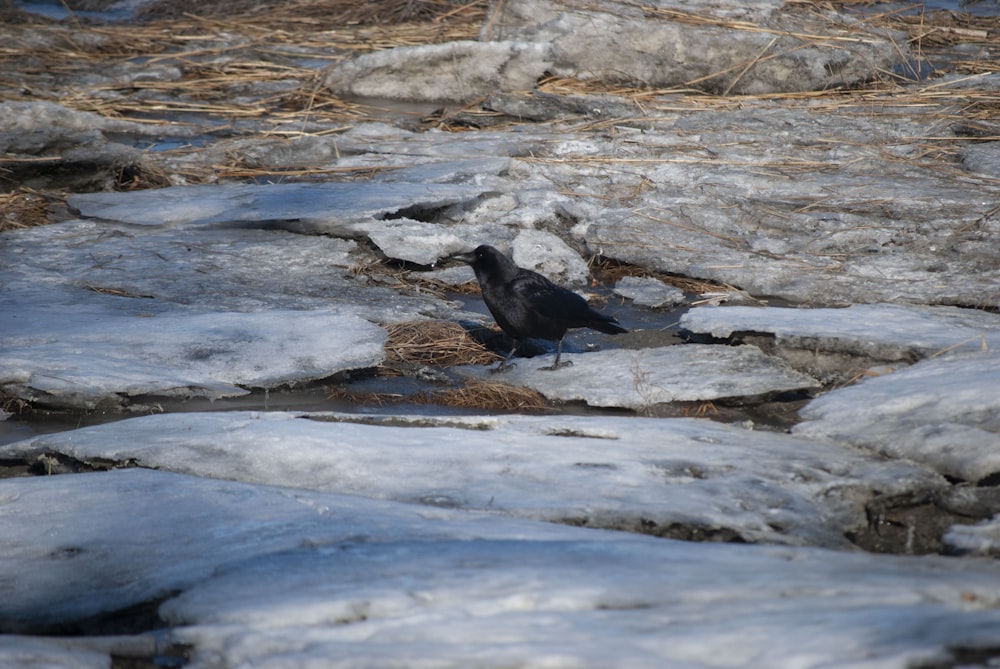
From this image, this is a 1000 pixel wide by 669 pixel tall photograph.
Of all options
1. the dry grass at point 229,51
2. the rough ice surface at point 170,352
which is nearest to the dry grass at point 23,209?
the rough ice surface at point 170,352

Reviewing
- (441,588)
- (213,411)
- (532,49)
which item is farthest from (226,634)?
(532,49)

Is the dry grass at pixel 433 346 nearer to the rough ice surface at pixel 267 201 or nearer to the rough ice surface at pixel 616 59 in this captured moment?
the rough ice surface at pixel 267 201

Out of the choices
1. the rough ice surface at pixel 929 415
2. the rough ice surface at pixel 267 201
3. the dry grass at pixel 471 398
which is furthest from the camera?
the rough ice surface at pixel 267 201

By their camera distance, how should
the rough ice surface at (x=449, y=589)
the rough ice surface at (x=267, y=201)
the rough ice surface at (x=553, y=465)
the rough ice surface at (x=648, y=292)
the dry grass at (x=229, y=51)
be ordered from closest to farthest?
the rough ice surface at (x=449, y=589), the rough ice surface at (x=553, y=465), the rough ice surface at (x=648, y=292), the rough ice surface at (x=267, y=201), the dry grass at (x=229, y=51)

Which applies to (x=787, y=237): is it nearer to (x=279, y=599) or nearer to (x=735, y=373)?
(x=735, y=373)

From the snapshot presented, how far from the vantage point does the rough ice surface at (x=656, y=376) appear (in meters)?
3.47

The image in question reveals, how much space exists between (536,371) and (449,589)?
1.99 meters

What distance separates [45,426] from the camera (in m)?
3.23

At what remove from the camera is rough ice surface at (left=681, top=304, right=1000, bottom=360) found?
3.56m

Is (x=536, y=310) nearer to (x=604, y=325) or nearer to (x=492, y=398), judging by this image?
(x=604, y=325)

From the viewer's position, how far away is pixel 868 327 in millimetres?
3744

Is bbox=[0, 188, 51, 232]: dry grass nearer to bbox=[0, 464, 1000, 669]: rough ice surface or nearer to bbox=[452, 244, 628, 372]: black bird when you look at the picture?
bbox=[452, 244, 628, 372]: black bird

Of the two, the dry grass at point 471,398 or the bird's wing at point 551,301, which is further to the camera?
the bird's wing at point 551,301

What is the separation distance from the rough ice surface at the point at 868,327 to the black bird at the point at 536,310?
15.6 inches
